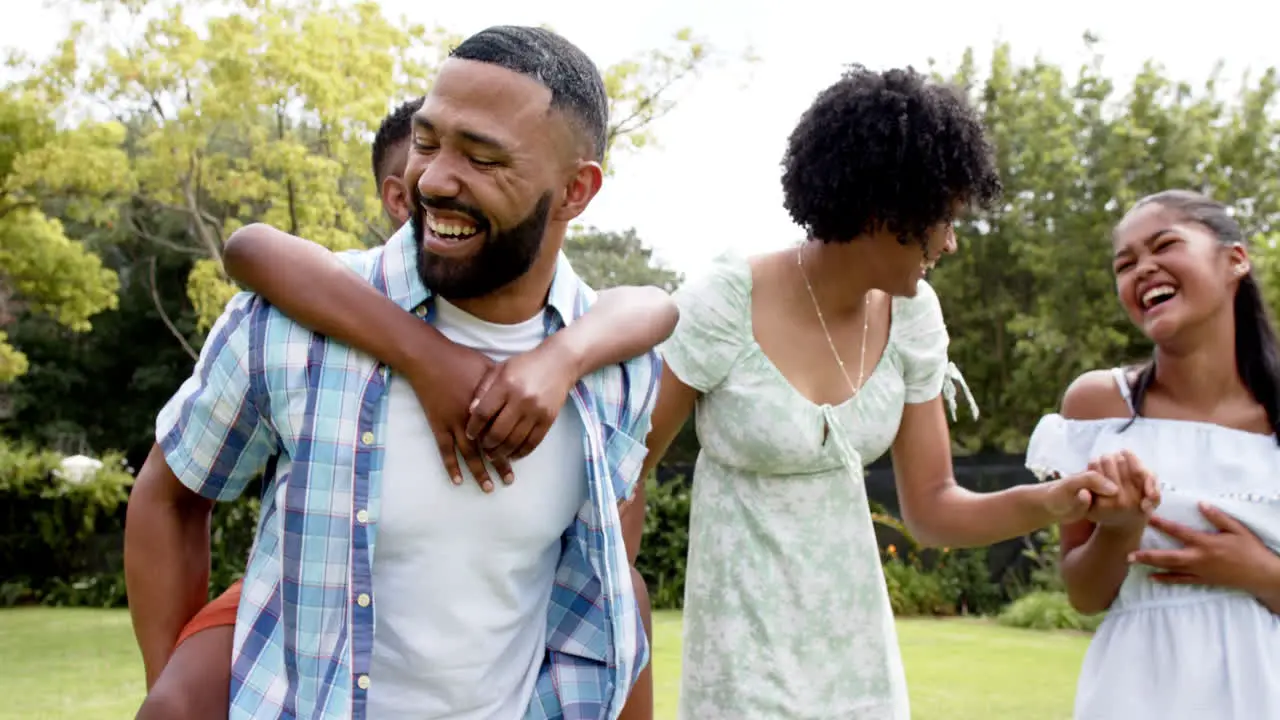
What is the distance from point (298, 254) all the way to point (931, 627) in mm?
12035

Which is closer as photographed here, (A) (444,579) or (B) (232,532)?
(A) (444,579)

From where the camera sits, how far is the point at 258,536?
1964 millimetres

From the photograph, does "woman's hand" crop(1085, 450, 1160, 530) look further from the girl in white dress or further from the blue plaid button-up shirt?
the blue plaid button-up shirt

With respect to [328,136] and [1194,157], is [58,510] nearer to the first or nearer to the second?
[328,136]

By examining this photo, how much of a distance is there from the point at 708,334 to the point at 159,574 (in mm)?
1450

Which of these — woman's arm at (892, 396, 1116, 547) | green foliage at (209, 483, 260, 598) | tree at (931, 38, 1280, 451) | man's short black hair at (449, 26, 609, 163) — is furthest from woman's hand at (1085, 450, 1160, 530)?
tree at (931, 38, 1280, 451)

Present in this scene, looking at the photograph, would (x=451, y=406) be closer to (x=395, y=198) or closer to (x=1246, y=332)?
(x=395, y=198)

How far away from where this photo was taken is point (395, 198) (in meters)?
3.19

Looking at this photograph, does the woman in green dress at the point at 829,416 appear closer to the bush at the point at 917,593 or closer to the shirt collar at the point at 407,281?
the shirt collar at the point at 407,281

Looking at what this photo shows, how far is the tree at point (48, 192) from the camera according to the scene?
17.6m

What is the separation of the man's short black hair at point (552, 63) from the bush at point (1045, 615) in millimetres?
11833

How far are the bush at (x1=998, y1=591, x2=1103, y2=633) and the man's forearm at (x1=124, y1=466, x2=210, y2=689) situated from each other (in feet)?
39.6

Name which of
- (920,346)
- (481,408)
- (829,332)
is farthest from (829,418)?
Result: (481,408)

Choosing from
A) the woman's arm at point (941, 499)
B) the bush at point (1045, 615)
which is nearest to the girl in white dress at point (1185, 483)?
the woman's arm at point (941, 499)
